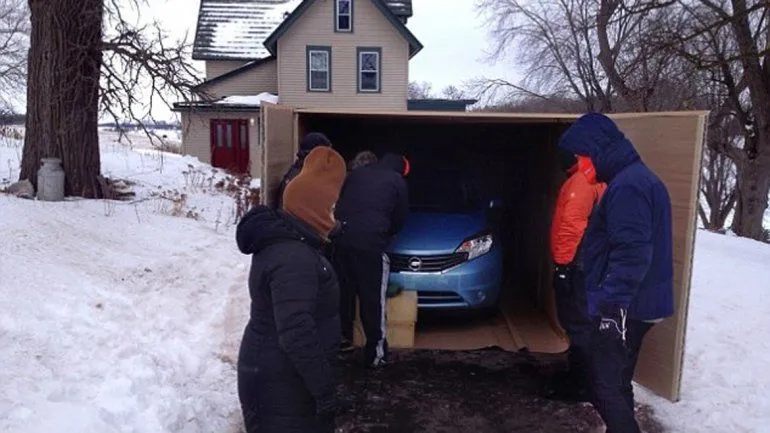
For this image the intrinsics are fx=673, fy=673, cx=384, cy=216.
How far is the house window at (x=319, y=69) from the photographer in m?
25.9

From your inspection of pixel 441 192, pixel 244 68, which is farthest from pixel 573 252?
pixel 244 68

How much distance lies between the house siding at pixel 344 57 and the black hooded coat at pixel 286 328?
75.3ft

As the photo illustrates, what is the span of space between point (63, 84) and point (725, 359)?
9422mm

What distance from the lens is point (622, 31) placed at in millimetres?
26297

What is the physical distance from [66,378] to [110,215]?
5.26 meters

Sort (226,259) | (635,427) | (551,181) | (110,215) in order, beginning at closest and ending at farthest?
(635,427) → (551,181) → (226,259) → (110,215)

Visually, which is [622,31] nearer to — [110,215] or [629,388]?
[110,215]

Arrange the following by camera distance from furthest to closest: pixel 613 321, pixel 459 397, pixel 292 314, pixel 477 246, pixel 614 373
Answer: pixel 477 246 < pixel 459 397 < pixel 614 373 < pixel 613 321 < pixel 292 314

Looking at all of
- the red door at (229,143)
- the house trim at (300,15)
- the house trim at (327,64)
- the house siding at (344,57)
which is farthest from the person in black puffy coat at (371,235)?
the red door at (229,143)

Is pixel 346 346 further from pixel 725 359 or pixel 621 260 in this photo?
pixel 621 260

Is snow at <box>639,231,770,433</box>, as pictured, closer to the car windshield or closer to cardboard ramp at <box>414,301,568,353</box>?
cardboard ramp at <box>414,301,568,353</box>

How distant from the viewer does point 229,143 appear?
26.9 metres

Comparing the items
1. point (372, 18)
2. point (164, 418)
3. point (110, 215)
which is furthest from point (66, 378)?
point (372, 18)

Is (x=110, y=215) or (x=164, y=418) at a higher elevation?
(x=110, y=215)
